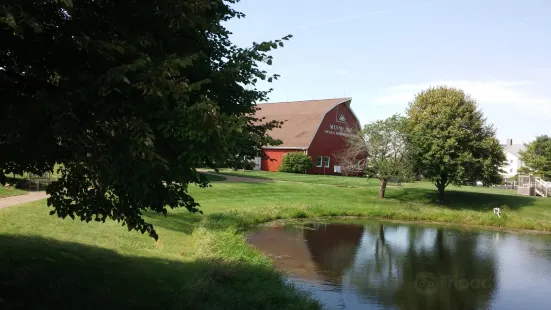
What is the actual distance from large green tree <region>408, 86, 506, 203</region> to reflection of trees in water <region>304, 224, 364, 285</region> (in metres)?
10.3

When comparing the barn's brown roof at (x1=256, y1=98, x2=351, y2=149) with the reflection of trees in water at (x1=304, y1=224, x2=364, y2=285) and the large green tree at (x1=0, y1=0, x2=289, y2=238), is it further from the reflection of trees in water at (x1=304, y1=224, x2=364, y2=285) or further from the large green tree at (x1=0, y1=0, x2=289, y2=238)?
the large green tree at (x1=0, y1=0, x2=289, y2=238)

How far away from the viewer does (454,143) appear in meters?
30.6

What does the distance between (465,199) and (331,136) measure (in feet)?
63.1

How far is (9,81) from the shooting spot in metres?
5.29

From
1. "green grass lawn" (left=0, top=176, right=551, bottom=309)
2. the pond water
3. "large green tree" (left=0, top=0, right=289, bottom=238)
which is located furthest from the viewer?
the pond water

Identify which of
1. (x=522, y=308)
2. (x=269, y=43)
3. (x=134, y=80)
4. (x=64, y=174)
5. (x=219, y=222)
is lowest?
(x=522, y=308)

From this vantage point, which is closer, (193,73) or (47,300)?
(193,73)

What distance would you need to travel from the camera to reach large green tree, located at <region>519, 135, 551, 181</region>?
5772 centimetres

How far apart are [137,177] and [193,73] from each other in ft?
5.72

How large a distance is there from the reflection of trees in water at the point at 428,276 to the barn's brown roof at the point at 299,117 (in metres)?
28.2

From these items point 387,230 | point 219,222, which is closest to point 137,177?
point 219,222

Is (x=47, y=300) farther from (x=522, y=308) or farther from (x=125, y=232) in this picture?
(x=522, y=308)

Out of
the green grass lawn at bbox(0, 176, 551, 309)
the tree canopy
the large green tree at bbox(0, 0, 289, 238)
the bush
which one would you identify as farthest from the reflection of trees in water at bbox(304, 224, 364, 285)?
the bush

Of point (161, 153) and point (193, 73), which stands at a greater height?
point (193, 73)
